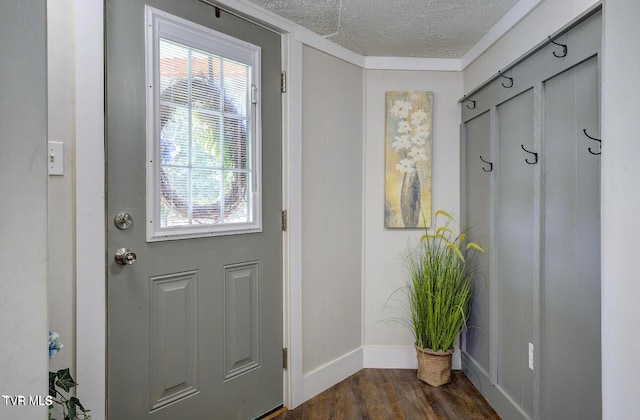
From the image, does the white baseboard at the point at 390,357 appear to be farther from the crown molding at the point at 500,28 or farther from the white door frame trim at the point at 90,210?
the crown molding at the point at 500,28

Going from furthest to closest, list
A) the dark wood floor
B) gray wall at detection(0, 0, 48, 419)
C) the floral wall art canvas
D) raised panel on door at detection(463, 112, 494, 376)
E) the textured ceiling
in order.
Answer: the floral wall art canvas → raised panel on door at detection(463, 112, 494, 376) → the dark wood floor → the textured ceiling → gray wall at detection(0, 0, 48, 419)

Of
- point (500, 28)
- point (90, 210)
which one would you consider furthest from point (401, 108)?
point (90, 210)

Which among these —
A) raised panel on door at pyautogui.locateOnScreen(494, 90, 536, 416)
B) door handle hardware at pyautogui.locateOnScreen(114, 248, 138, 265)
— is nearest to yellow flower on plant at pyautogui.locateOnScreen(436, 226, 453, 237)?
raised panel on door at pyautogui.locateOnScreen(494, 90, 536, 416)

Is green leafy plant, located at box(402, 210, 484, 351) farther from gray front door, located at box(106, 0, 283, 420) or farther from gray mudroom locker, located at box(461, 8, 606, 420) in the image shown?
gray front door, located at box(106, 0, 283, 420)

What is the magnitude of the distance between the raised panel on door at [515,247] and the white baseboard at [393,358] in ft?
1.87

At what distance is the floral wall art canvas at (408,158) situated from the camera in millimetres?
2557

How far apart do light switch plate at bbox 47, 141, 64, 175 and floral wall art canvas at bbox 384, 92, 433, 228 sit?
1.83 m

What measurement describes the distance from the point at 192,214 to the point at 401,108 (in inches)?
61.8

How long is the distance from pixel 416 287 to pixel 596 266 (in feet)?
3.73

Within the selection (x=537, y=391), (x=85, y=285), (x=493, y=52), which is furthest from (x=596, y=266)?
(x=85, y=285)

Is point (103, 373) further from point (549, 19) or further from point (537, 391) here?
point (549, 19)

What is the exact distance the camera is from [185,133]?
165 centimetres

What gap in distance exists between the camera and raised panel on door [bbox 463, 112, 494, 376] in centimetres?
221

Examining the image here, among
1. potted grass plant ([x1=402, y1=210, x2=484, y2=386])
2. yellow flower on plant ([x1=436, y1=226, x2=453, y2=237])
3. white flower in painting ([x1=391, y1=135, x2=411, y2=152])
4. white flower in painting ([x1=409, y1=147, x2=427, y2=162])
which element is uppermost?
white flower in painting ([x1=391, y1=135, x2=411, y2=152])
